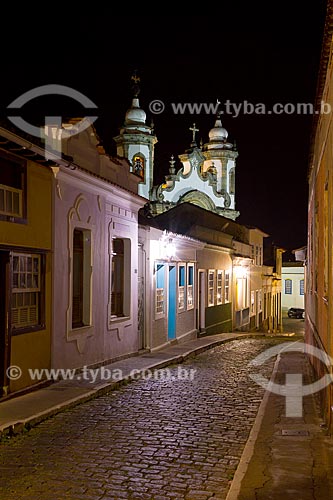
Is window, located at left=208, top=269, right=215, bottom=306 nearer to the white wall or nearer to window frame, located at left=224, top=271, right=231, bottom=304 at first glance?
window frame, located at left=224, top=271, right=231, bottom=304

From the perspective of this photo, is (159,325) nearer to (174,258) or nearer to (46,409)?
(174,258)

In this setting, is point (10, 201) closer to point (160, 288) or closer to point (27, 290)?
point (27, 290)

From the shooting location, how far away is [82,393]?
31.1 feet

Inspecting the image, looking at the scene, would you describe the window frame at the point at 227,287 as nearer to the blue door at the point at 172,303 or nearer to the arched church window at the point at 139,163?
the blue door at the point at 172,303

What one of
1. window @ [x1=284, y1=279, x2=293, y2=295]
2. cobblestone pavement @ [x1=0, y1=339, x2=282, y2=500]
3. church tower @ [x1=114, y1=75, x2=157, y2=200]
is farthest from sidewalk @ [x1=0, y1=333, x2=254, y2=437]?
window @ [x1=284, y1=279, x2=293, y2=295]

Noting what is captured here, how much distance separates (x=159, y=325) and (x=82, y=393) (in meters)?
7.28

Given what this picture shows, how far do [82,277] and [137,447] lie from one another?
538cm

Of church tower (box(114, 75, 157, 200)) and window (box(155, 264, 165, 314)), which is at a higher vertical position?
church tower (box(114, 75, 157, 200))

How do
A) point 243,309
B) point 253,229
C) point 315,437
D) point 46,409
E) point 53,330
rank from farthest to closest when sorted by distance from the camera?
point 253,229 → point 243,309 → point 53,330 → point 46,409 → point 315,437

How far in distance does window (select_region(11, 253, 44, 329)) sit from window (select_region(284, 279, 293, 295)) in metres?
57.0

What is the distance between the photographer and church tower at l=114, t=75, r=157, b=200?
45906mm

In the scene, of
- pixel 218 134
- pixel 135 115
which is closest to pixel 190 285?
pixel 135 115

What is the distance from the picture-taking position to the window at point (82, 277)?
11.7 metres

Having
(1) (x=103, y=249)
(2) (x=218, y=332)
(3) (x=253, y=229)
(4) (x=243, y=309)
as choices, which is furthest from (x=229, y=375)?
(3) (x=253, y=229)
